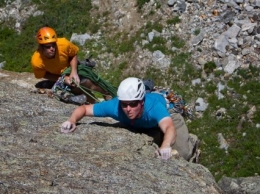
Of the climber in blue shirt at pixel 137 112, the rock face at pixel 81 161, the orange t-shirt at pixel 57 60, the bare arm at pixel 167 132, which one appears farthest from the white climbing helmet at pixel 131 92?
the orange t-shirt at pixel 57 60

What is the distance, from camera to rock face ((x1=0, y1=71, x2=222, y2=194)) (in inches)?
235

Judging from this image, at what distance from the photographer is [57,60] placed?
Answer: 32.6 ft

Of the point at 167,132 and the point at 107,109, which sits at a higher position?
the point at 107,109

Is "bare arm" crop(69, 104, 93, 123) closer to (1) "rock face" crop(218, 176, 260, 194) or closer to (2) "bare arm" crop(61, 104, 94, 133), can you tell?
(2) "bare arm" crop(61, 104, 94, 133)

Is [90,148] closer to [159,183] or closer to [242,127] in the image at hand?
[159,183]

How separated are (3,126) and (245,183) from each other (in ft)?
14.0

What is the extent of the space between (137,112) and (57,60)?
3287mm

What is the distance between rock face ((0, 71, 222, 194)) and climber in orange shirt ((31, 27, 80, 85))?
1.46 meters

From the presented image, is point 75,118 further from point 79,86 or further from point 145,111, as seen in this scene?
point 79,86

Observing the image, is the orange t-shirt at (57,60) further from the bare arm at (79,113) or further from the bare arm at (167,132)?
the bare arm at (167,132)

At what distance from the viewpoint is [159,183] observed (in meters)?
6.30

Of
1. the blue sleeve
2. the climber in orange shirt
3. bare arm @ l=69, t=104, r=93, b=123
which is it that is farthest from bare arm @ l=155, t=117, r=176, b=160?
the climber in orange shirt

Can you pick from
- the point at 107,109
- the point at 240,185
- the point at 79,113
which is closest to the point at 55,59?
the point at 79,113

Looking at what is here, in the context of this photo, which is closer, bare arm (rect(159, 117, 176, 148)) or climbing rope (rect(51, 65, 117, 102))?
bare arm (rect(159, 117, 176, 148))
